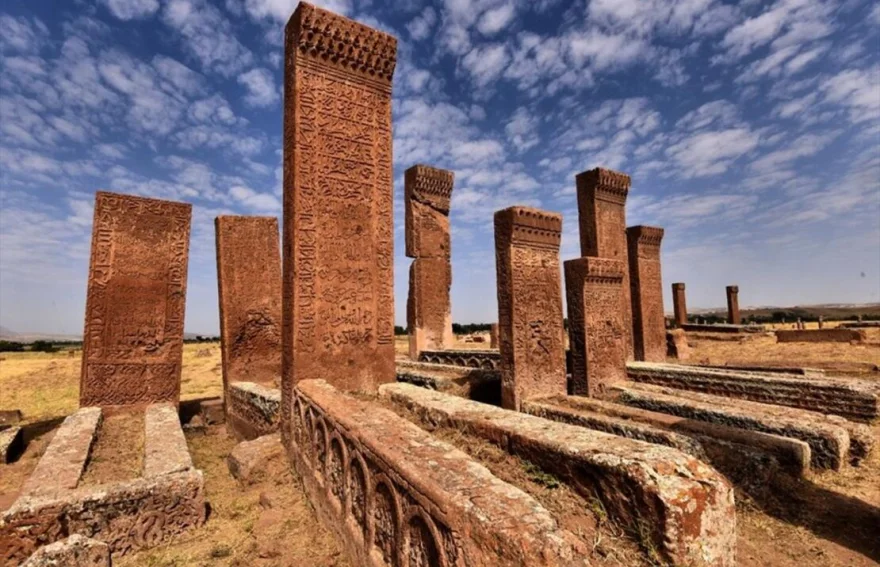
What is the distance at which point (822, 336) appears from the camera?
14883 millimetres

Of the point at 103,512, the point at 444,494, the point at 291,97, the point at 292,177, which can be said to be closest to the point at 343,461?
the point at 444,494

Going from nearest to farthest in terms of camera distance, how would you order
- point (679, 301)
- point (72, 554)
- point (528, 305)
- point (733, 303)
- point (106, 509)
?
point (72, 554)
point (106, 509)
point (528, 305)
point (679, 301)
point (733, 303)

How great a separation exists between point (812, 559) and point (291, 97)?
18.7ft

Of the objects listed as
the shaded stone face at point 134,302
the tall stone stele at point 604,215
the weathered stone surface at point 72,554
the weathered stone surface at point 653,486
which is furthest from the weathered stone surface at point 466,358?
the weathered stone surface at point 72,554

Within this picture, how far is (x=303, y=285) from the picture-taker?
4535 mm

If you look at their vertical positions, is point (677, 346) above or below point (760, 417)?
above

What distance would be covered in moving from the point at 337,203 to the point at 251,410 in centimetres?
308

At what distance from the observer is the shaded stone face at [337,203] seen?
458 centimetres

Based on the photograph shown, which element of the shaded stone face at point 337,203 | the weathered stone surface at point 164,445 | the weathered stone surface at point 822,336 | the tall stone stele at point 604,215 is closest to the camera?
the weathered stone surface at point 164,445

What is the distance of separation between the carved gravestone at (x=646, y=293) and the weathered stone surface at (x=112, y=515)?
9.17m

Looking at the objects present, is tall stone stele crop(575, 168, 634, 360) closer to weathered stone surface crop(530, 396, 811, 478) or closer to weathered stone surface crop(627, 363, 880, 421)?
weathered stone surface crop(627, 363, 880, 421)

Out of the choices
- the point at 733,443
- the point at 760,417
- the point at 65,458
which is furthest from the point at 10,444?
the point at 760,417

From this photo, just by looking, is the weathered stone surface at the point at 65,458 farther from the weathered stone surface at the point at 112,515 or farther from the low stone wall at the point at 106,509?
the weathered stone surface at the point at 112,515

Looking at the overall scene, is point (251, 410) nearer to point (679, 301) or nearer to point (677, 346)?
point (677, 346)
